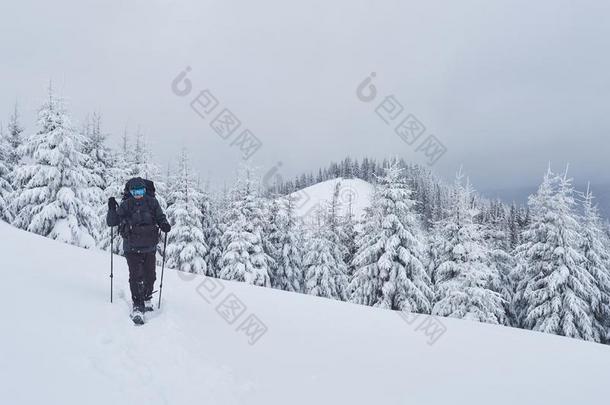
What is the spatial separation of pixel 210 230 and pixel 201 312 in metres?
24.7

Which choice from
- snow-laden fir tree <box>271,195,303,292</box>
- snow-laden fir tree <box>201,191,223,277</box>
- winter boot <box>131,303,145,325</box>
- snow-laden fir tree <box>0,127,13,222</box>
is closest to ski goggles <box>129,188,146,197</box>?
winter boot <box>131,303,145,325</box>

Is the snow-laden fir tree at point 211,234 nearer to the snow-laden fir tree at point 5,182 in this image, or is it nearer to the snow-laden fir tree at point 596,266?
the snow-laden fir tree at point 5,182

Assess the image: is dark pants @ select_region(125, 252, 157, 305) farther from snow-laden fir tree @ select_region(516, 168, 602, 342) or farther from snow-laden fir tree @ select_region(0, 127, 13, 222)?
snow-laden fir tree @ select_region(0, 127, 13, 222)

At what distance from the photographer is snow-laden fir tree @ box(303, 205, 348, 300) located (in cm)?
2945

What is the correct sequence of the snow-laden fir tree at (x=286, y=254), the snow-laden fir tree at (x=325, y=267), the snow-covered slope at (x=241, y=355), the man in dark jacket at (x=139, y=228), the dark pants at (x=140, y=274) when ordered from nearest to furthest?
the snow-covered slope at (x=241, y=355)
the dark pants at (x=140, y=274)
the man in dark jacket at (x=139, y=228)
the snow-laden fir tree at (x=325, y=267)
the snow-laden fir tree at (x=286, y=254)

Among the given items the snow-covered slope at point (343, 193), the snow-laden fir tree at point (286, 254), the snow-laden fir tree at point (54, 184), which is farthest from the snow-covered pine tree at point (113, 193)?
the snow-covered slope at point (343, 193)

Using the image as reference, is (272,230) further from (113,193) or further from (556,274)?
(556,274)

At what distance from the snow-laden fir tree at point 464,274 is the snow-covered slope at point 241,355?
1351 centimetres

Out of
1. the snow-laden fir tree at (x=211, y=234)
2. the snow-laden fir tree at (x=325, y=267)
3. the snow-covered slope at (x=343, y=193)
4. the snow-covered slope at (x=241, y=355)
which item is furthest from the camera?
the snow-covered slope at (x=343, y=193)

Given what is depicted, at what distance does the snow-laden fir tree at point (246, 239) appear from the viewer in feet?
81.0

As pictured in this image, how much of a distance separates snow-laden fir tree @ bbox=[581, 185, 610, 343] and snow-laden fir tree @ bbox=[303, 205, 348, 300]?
54.4 feet


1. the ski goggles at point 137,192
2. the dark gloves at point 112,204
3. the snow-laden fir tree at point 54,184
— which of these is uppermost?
the snow-laden fir tree at point 54,184

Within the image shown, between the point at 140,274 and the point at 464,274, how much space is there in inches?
812

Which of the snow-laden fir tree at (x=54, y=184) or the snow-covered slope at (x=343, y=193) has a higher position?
the snow-covered slope at (x=343, y=193)
